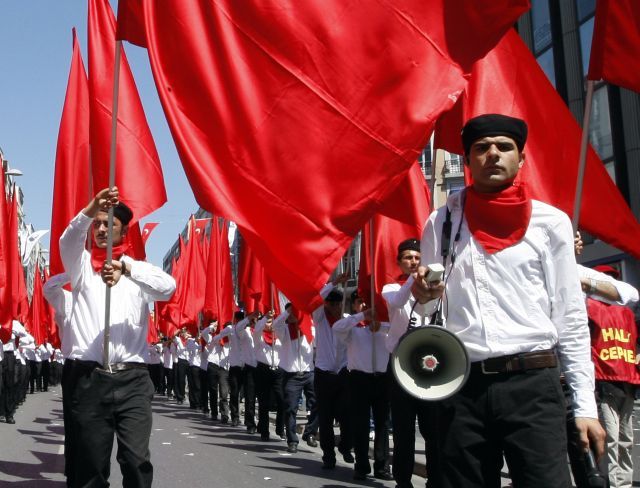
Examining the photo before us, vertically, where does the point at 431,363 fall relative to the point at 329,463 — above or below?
above

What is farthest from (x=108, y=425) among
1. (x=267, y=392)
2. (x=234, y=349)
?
(x=234, y=349)

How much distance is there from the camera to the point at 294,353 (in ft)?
48.3

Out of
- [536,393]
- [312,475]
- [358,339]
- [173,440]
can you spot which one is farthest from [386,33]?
[173,440]

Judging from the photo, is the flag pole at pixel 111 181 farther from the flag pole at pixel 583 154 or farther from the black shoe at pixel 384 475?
the black shoe at pixel 384 475

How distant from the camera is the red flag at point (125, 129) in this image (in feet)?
24.6

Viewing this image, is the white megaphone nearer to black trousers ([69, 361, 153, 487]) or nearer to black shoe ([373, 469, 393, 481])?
black trousers ([69, 361, 153, 487])

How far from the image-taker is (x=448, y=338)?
12.6 ft

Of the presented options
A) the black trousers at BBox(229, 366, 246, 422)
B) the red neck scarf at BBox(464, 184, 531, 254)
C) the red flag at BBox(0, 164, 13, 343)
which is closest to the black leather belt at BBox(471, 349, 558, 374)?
the red neck scarf at BBox(464, 184, 531, 254)

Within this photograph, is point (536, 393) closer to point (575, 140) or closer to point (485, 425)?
point (485, 425)

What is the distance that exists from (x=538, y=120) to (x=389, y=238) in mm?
2974

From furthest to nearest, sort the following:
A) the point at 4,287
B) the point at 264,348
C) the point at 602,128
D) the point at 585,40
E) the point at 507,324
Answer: the point at 585,40 → the point at 602,128 → the point at 264,348 → the point at 4,287 → the point at 507,324

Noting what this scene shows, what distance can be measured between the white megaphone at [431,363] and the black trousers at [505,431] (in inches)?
3.5

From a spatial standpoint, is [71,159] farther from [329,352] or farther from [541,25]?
[541,25]

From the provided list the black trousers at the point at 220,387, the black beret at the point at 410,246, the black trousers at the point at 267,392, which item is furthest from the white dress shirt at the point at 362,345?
the black trousers at the point at 220,387
